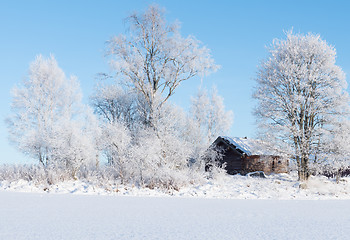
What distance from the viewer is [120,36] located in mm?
Result: 19734

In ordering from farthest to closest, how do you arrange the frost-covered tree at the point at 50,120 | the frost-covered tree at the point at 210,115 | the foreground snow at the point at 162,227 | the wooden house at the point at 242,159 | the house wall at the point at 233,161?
the frost-covered tree at the point at 210,115, the house wall at the point at 233,161, the wooden house at the point at 242,159, the frost-covered tree at the point at 50,120, the foreground snow at the point at 162,227

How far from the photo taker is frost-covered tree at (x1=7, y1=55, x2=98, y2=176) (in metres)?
16.4

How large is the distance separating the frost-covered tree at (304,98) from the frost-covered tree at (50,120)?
1102cm

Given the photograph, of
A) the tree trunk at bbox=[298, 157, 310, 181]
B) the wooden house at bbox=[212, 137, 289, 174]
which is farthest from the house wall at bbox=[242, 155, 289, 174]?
the tree trunk at bbox=[298, 157, 310, 181]

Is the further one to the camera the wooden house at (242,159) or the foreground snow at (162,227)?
the wooden house at (242,159)

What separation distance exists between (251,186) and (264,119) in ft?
17.7

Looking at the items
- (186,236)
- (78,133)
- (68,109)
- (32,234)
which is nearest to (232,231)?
(186,236)

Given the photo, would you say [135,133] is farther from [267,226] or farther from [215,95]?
[267,226]

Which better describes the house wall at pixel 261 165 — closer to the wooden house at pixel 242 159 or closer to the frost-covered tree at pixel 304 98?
the wooden house at pixel 242 159

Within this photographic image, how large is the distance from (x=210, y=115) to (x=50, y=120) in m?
16.2

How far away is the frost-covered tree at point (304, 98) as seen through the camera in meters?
18.1

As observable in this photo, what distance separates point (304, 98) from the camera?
18.3 meters

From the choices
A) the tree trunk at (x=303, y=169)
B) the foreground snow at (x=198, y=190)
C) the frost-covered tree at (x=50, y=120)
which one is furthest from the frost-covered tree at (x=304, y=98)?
the frost-covered tree at (x=50, y=120)

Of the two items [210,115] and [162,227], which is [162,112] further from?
[162,227]
